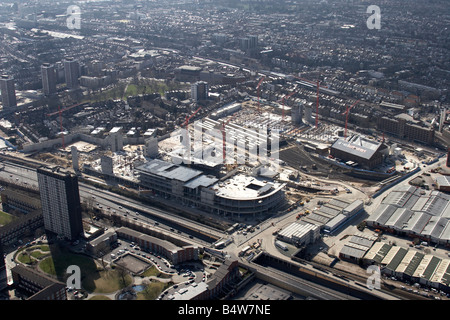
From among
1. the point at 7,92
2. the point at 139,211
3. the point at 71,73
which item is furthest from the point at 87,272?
the point at 71,73

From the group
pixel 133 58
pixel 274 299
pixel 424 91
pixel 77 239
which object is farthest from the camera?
pixel 133 58

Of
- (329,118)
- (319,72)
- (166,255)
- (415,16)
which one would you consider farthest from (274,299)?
(415,16)

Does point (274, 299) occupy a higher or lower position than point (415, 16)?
lower

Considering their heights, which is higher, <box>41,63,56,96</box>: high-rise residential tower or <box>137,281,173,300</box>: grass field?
<box>41,63,56,96</box>: high-rise residential tower

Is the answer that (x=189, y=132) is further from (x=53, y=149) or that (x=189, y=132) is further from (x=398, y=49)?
(x=398, y=49)

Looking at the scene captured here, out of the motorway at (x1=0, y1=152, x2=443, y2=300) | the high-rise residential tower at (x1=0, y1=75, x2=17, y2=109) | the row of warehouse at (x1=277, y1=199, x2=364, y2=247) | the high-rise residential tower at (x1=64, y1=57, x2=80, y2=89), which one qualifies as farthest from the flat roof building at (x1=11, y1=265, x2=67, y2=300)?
the high-rise residential tower at (x1=64, y1=57, x2=80, y2=89)

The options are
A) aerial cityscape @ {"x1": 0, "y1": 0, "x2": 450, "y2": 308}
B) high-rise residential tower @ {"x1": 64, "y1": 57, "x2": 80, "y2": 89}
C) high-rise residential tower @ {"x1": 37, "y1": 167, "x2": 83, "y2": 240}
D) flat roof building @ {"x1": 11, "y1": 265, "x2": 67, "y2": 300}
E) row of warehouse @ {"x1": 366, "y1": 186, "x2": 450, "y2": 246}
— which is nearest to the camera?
flat roof building @ {"x1": 11, "y1": 265, "x2": 67, "y2": 300}

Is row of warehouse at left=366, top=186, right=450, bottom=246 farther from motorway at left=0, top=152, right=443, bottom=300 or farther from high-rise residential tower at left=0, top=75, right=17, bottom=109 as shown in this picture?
high-rise residential tower at left=0, top=75, right=17, bottom=109
